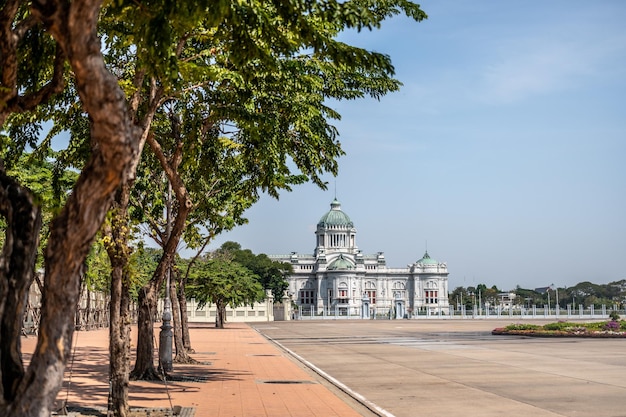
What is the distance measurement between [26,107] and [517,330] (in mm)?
43886

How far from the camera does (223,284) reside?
63.9 m

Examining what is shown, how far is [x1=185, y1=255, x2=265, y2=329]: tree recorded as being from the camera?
63094 millimetres

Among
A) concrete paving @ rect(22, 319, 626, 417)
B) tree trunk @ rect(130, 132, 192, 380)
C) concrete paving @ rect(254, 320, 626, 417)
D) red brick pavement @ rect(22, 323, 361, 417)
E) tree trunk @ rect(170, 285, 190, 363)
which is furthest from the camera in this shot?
tree trunk @ rect(170, 285, 190, 363)

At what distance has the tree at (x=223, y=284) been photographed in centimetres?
6309

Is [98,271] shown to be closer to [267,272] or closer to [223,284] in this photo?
[223,284]

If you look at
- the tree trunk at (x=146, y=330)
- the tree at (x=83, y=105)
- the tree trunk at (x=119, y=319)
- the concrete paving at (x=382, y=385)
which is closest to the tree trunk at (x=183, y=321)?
the concrete paving at (x=382, y=385)

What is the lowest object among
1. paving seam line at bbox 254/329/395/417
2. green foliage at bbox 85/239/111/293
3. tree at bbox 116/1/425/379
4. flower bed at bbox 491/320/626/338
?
flower bed at bbox 491/320/626/338

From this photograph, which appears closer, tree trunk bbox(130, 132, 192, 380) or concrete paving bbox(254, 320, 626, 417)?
concrete paving bbox(254, 320, 626, 417)

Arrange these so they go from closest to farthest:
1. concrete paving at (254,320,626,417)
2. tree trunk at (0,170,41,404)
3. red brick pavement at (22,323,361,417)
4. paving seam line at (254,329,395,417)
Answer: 1. tree trunk at (0,170,41,404)
2. paving seam line at (254,329,395,417)
3. red brick pavement at (22,323,361,417)
4. concrete paving at (254,320,626,417)

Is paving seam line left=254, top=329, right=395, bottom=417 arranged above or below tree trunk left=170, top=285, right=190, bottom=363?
below

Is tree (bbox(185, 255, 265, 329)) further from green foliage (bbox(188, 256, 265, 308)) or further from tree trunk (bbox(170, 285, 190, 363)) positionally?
tree trunk (bbox(170, 285, 190, 363))

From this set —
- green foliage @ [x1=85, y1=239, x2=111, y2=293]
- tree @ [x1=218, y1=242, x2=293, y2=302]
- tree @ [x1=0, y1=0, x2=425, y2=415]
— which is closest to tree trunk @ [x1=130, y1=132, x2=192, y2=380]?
tree @ [x1=0, y1=0, x2=425, y2=415]

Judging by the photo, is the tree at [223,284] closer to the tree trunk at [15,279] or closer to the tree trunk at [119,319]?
the tree trunk at [119,319]

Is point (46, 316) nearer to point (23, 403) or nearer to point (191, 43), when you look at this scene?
point (23, 403)
